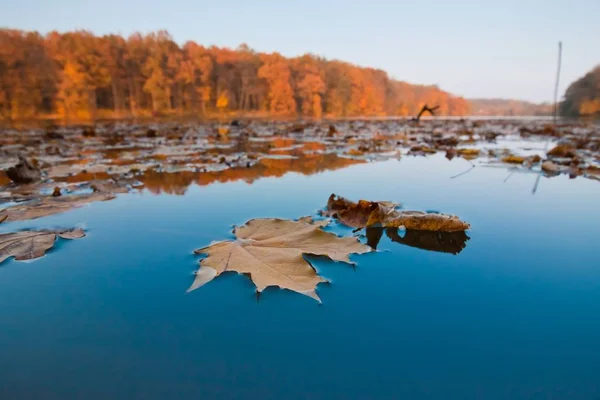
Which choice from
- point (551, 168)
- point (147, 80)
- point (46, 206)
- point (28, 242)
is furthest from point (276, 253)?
point (147, 80)

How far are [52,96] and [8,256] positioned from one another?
4310cm

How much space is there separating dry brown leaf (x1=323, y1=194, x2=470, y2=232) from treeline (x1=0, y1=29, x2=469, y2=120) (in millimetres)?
35604

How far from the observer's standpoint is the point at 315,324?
0.66 meters

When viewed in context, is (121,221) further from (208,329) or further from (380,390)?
(380,390)

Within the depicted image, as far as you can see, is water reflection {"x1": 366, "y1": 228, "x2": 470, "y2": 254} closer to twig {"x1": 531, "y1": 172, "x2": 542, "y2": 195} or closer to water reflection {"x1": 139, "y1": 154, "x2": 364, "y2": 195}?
twig {"x1": 531, "y1": 172, "x2": 542, "y2": 195}

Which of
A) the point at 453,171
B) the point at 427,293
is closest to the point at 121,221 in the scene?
the point at 427,293

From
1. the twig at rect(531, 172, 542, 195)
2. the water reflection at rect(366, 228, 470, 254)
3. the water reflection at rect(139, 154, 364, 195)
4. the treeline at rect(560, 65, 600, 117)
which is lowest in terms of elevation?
the water reflection at rect(366, 228, 470, 254)

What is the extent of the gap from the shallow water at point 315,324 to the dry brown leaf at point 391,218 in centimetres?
9

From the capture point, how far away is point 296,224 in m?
1.15

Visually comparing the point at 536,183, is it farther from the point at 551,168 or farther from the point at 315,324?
the point at 315,324

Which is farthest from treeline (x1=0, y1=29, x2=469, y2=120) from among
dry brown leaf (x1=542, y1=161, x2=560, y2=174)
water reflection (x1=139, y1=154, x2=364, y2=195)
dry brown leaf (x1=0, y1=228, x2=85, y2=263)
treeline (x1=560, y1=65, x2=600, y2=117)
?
dry brown leaf (x1=542, y1=161, x2=560, y2=174)

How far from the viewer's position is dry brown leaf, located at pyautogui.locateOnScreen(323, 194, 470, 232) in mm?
1209

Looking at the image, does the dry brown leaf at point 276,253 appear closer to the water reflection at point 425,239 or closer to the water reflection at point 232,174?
the water reflection at point 425,239

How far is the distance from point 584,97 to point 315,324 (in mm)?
49664
